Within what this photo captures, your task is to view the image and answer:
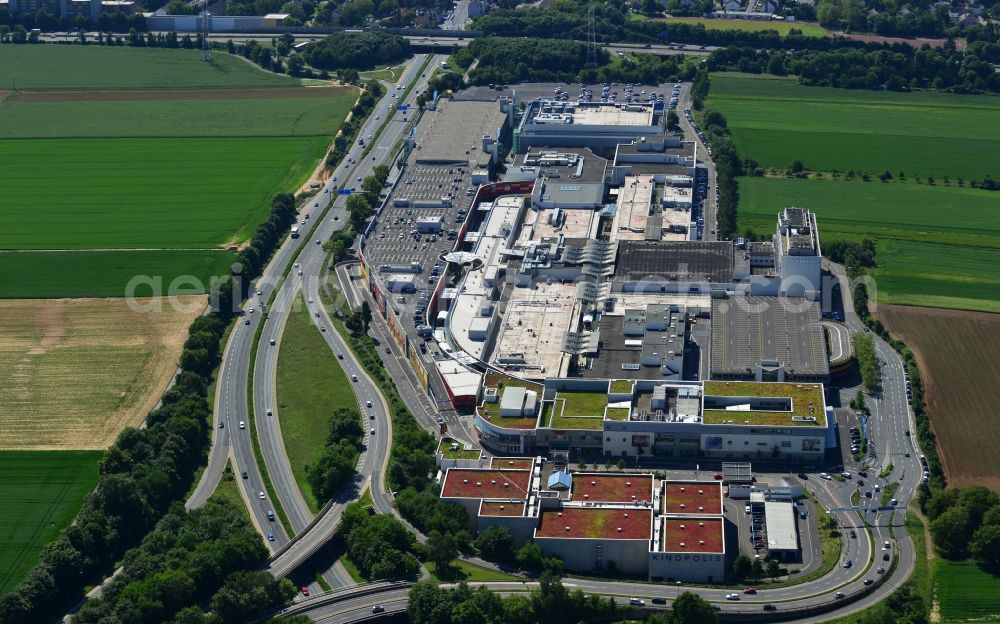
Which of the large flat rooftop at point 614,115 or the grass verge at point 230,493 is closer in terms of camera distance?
the grass verge at point 230,493

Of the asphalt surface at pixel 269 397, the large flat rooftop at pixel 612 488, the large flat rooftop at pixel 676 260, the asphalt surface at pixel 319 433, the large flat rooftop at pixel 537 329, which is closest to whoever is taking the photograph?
the asphalt surface at pixel 319 433

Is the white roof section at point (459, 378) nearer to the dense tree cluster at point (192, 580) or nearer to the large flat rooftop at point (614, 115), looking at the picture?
the dense tree cluster at point (192, 580)

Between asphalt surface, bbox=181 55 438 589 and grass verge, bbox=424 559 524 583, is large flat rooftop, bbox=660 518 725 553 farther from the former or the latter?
asphalt surface, bbox=181 55 438 589

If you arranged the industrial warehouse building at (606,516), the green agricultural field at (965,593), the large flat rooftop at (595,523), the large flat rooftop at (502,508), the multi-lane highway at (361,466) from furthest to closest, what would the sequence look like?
1. the large flat rooftop at (502,508)
2. the large flat rooftop at (595,523)
3. the industrial warehouse building at (606,516)
4. the multi-lane highway at (361,466)
5. the green agricultural field at (965,593)

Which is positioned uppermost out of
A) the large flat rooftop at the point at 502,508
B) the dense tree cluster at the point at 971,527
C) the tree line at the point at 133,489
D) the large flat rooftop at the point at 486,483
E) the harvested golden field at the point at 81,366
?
the dense tree cluster at the point at 971,527

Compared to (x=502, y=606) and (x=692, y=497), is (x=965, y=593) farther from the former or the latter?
(x=502, y=606)

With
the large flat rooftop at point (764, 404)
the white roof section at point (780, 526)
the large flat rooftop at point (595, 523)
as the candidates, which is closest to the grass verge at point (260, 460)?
the large flat rooftop at point (595, 523)

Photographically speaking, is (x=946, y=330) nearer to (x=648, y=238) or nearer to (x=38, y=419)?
(x=648, y=238)

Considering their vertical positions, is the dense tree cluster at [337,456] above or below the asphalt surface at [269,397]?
above
